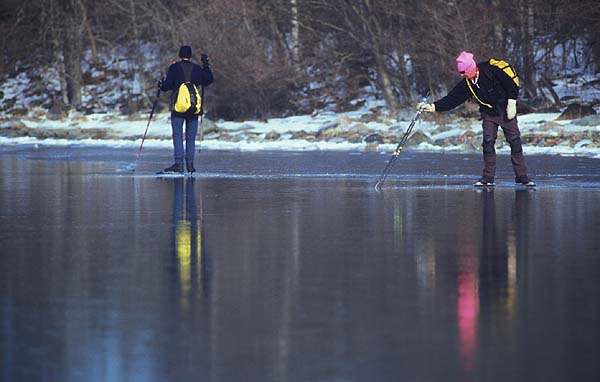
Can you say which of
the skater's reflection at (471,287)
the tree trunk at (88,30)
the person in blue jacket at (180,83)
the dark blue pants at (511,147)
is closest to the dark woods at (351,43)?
the tree trunk at (88,30)

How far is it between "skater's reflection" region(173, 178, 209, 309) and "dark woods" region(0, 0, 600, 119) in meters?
19.0

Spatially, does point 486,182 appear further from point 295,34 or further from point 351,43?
point 295,34

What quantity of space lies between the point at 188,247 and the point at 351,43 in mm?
30852

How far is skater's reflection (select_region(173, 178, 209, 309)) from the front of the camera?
882 centimetres

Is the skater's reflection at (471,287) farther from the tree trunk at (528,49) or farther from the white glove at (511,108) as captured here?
the tree trunk at (528,49)

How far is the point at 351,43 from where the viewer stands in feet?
136

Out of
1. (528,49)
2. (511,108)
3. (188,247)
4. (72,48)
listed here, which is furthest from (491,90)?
(72,48)

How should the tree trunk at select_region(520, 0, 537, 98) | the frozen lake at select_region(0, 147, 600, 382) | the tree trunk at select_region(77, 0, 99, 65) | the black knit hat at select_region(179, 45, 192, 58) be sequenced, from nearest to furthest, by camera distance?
1. the frozen lake at select_region(0, 147, 600, 382)
2. the black knit hat at select_region(179, 45, 192, 58)
3. the tree trunk at select_region(520, 0, 537, 98)
4. the tree trunk at select_region(77, 0, 99, 65)

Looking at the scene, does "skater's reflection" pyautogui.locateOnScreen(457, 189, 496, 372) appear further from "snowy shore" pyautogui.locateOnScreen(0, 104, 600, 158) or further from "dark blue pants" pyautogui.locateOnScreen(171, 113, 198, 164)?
"snowy shore" pyautogui.locateOnScreen(0, 104, 600, 158)

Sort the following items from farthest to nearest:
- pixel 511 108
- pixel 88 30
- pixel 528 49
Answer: pixel 88 30 < pixel 528 49 < pixel 511 108

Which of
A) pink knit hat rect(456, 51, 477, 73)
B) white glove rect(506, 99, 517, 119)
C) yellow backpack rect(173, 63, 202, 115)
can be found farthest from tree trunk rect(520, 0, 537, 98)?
white glove rect(506, 99, 517, 119)

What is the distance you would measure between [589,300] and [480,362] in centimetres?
208

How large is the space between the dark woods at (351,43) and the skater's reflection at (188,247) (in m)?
19.0

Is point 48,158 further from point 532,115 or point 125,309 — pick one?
point 125,309
